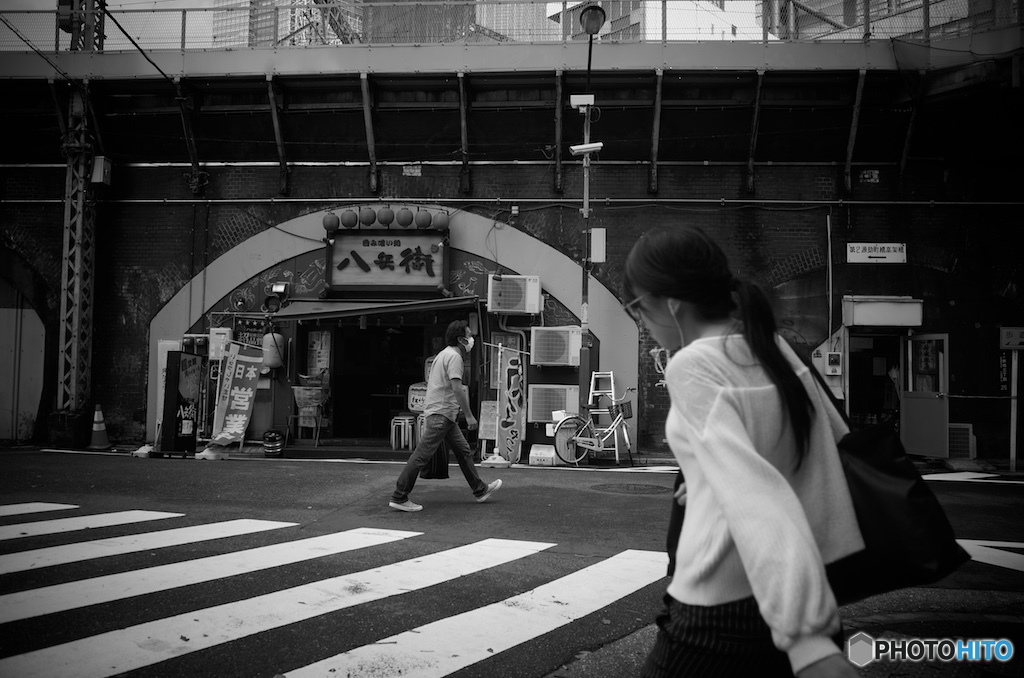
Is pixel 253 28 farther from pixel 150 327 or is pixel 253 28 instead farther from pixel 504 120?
pixel 150 327

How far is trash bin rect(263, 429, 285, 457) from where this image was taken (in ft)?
47.9

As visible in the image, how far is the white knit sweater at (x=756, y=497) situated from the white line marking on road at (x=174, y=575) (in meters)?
4.38

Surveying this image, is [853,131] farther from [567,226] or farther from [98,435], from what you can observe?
[98,435]

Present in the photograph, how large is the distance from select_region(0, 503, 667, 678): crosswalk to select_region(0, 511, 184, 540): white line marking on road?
0.6 inches

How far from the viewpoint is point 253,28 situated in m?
15.6

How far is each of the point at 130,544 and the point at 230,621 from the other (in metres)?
2.49

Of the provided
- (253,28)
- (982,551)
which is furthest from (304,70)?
(982,551)

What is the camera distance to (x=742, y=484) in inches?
56.6

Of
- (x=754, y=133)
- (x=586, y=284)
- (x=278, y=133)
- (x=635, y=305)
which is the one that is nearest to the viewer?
(x=635, y=305)

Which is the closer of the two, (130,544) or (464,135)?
(130,544)

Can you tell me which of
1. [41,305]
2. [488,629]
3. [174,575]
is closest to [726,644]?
[488,629]

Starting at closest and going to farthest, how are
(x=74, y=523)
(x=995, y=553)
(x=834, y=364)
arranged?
(x=995, y=553), (x=74, y=523), (x=834, y=364)

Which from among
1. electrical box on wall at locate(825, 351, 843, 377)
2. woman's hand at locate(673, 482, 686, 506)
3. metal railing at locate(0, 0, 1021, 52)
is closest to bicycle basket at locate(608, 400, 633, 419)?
electrical box on wall at locate(825, 351, 843, 377)

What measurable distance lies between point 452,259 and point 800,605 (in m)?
14.9
